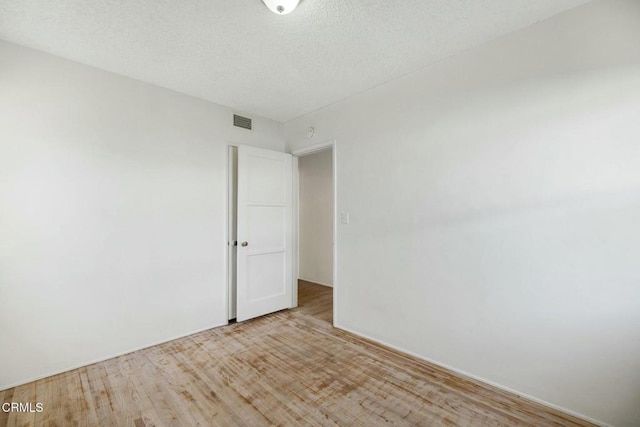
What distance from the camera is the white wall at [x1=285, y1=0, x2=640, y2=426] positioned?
158 cm

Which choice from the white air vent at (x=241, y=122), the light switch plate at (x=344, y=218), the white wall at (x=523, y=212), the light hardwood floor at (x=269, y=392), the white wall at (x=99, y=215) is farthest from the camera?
the white air vent at (x=241, y=122)

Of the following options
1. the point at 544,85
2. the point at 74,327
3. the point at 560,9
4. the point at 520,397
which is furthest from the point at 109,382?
the point at 560,9

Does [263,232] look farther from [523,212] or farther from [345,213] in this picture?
[523,212]

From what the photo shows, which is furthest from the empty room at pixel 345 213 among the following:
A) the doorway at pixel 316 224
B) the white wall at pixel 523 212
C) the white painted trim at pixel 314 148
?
the doorway at pixel 316 224

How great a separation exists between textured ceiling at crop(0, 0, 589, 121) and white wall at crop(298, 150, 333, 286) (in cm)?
254

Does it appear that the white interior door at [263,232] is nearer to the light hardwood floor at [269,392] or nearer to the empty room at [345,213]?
the empty room at [345,213]

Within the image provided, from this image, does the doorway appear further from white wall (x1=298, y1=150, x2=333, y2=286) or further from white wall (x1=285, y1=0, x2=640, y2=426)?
white wall (x1=285, y1=0, x2=640, y2=426)

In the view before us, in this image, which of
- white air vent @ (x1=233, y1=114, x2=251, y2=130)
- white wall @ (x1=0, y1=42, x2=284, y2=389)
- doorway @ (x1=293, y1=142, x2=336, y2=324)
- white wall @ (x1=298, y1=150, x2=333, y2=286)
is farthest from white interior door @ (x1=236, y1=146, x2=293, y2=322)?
white wall @ (x1=298, y1=150, x2=333, y2=286)

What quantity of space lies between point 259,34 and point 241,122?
4.91 feet

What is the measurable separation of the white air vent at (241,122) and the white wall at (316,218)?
5.86 ft

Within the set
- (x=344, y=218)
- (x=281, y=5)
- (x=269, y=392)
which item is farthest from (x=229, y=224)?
(x=281, y=5)

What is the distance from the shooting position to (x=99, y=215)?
2.36 metres

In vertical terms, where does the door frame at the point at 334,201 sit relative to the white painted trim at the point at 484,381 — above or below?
above

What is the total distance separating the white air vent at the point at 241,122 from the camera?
3271mm
